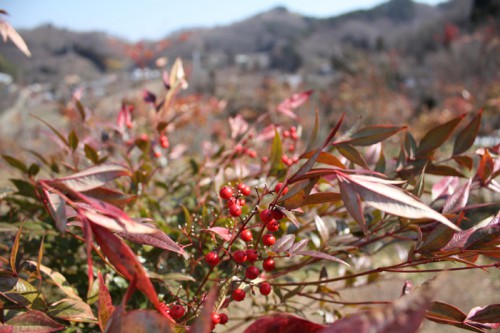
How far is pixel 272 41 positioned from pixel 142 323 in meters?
31.2

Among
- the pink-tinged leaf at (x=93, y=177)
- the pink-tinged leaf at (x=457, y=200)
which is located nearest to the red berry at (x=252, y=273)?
the pink-tinged leaf at (x=93, y=177)

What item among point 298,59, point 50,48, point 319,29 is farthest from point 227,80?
point 319,29

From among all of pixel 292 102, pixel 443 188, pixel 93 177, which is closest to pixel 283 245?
pixel 93 177

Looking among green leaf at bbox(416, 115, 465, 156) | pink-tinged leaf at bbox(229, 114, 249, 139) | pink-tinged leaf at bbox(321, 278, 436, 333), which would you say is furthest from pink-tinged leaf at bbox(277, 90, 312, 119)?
pink-tinged leaf at bbox(321, 278, 436, 333)

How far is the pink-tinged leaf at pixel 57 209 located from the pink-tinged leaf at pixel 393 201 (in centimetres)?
32

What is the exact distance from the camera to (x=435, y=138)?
0.78 metres

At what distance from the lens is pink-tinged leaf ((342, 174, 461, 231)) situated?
0.42 metres

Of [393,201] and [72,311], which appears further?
[72,311]

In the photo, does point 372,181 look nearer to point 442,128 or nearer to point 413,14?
point 442,128

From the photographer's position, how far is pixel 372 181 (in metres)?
0.47

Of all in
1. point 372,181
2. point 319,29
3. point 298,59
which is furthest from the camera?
point 319,29

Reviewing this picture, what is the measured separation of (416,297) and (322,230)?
456 millimetres

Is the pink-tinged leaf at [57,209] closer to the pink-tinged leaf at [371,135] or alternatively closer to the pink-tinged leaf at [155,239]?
the pink-tinged leaf at [155,239]

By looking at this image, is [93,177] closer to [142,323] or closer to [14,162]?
[142,323]
